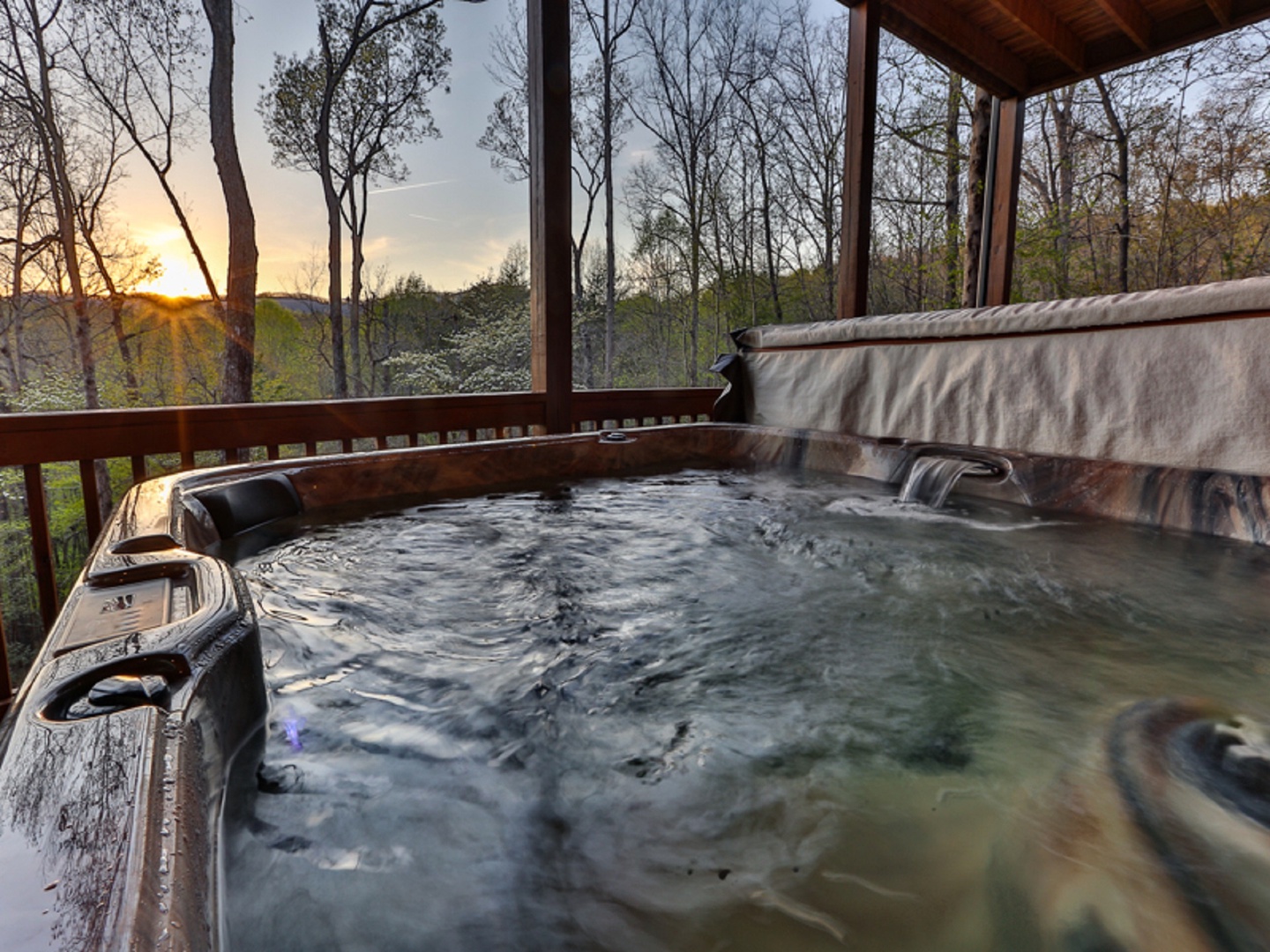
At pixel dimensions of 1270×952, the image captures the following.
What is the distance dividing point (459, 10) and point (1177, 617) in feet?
29.5

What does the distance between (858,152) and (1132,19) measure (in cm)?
164

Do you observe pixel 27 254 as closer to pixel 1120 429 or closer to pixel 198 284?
pixel 198 284

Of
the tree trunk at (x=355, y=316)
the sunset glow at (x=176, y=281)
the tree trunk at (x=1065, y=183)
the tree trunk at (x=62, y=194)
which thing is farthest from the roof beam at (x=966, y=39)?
the tree trunk at (x=62, y=194)

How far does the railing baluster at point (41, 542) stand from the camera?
1.55 m

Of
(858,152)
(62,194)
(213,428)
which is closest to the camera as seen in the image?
(213,428)

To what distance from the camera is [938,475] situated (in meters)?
1.85

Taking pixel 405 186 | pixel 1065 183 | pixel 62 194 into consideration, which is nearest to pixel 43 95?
pixel 62 194

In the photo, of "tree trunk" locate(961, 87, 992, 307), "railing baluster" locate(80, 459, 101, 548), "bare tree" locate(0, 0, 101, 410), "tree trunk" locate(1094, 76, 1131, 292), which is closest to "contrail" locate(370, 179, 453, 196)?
"bare tree" locate(0, 0, 101, 410)

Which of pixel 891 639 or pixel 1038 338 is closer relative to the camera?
pixel 891 639

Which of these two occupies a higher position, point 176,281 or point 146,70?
point 146,70

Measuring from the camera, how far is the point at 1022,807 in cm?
59

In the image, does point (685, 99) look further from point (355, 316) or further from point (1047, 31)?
point (1047, 31)

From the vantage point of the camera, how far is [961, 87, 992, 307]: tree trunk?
471 cm

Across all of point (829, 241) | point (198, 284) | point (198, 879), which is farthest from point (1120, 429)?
point (198, 284)
